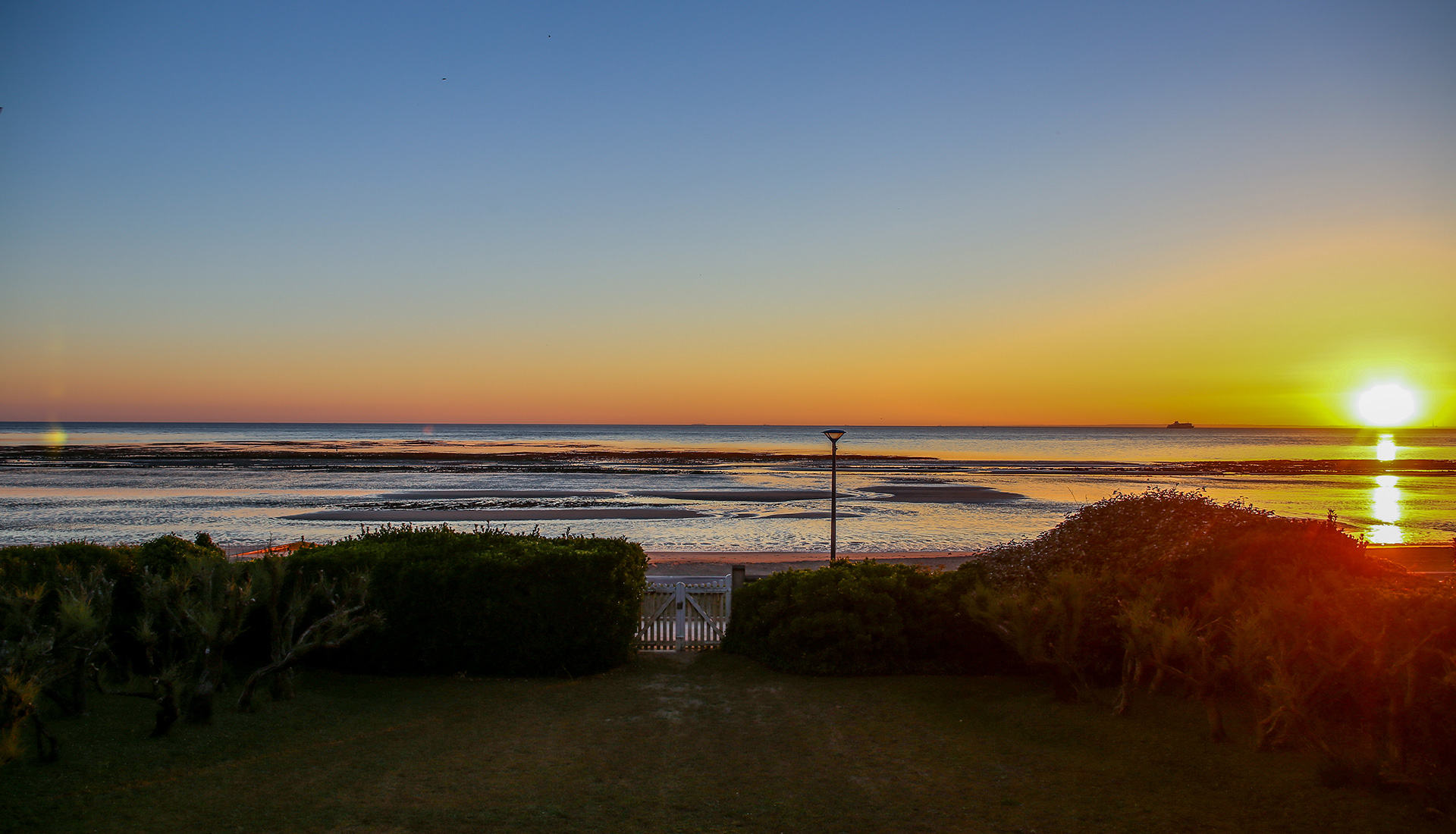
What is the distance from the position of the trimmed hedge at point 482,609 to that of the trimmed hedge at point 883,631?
2.58m

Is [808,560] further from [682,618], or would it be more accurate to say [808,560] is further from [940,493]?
[940,493]

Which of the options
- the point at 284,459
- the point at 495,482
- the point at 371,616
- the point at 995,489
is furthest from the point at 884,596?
the point at 284,459

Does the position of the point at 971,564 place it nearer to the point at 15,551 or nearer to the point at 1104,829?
the point at 1104,829

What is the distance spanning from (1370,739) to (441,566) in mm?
9891

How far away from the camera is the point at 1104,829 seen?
6062 millimetres

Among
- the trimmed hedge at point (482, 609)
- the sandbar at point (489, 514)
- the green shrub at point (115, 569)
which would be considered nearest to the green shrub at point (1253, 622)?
the trimmed hedge at point (482, 609)

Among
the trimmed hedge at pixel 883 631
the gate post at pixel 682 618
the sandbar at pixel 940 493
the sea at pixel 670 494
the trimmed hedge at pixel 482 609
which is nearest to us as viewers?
the trimmed hedge at pixel 482 609

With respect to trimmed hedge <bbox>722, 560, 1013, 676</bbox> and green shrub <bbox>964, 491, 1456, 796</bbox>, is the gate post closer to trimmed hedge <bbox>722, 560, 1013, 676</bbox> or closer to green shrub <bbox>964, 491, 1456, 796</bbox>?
trimmed hedge <bbox>722, 560, 1013, 676</bbox>

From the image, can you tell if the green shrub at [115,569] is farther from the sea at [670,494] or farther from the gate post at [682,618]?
the sea at [670,494]

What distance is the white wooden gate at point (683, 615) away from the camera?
12.5 metres

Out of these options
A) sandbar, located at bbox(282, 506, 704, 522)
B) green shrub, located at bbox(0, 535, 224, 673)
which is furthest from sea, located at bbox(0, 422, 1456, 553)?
green shrub, located at bbox(0, 535, 224, 673)

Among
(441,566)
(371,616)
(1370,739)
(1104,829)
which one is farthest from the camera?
(441,566)

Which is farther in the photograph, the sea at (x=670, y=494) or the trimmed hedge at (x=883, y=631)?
the sea at (x=670, y=494)

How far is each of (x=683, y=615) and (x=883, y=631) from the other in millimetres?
3299
